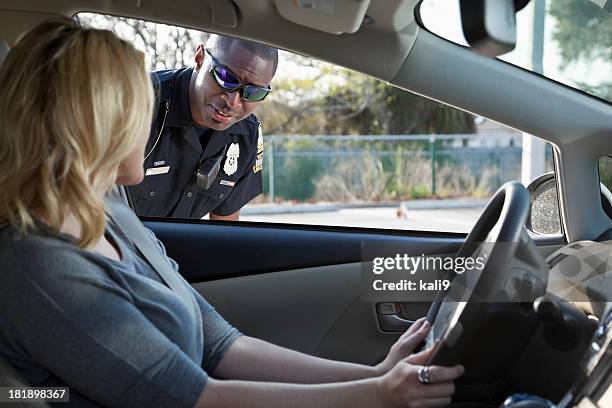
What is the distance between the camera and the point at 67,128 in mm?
1229

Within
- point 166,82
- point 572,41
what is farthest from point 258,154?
point 572,41

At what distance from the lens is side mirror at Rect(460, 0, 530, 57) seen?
118cm

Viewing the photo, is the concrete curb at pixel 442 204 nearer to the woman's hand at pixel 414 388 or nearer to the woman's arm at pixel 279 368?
the woman's arm at pixel 279 368

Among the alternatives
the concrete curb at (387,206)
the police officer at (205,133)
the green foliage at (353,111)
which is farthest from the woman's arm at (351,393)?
the green foliage at (353,111)

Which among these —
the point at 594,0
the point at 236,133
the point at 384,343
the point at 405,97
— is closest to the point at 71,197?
the point at 594,0

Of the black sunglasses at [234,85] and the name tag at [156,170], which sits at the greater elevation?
the black sunglasses at [234,85]

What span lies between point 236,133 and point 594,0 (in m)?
1.32

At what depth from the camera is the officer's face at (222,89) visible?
2.28 metres

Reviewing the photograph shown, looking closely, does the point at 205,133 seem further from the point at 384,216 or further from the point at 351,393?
the point at 384,216

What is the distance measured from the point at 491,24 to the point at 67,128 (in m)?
0.63

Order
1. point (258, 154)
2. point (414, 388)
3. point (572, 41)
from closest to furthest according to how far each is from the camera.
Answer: point (414, 388) → point (258, 154) → point (572, 41)

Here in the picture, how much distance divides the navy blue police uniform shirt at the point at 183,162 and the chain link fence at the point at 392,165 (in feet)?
24.9

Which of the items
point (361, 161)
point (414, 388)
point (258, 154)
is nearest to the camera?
point (414, 388)

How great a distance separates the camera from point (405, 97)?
12805mm
